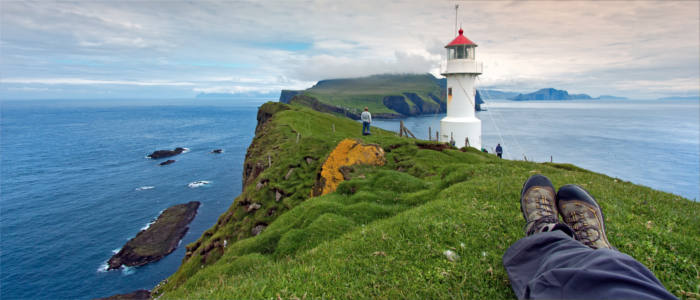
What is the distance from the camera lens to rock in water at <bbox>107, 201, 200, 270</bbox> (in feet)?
130

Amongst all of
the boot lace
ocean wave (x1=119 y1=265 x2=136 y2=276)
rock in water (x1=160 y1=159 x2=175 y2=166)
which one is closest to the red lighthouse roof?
the boot lace

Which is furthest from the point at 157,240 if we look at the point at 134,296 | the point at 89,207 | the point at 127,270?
the point at 89,207

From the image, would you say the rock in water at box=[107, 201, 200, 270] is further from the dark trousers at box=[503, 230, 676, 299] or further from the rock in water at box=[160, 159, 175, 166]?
the dark trousers at box=[503, 230, 676, 299]

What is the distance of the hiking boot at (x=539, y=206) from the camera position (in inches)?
213

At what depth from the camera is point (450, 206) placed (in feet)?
28.2

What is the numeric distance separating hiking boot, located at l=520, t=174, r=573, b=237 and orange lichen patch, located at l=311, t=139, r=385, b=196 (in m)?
9.49

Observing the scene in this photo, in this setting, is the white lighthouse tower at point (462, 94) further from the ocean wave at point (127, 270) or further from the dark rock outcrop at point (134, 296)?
the ocean wave at point (127, 270)

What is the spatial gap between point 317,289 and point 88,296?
40.8 metres

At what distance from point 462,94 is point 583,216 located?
33273mm

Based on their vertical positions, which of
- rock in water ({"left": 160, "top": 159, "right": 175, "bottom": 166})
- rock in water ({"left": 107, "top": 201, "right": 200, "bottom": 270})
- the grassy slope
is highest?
the grassy slope

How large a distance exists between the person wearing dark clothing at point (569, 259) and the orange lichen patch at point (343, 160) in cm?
987

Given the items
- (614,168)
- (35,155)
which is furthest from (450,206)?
(35,155)

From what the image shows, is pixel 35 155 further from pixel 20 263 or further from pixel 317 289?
pixel 317 289

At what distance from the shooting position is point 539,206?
235 inches
